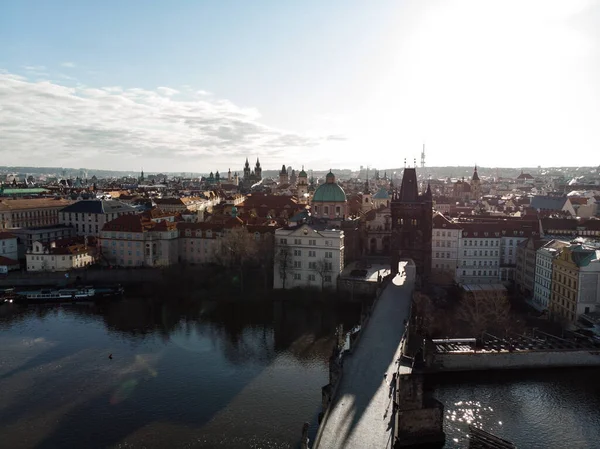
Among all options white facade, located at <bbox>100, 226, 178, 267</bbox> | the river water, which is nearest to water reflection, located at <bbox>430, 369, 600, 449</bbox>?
the river water

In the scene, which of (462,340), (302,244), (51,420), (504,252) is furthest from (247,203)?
(51,420)

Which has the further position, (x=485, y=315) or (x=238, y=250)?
(x=238, y=250)

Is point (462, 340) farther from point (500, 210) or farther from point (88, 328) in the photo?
point (500, 210)

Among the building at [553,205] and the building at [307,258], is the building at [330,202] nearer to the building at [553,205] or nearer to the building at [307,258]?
the building at [307,258]

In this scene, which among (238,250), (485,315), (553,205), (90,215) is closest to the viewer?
(485,315)

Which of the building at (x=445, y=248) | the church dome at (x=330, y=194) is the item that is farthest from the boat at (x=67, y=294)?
the building at (x=445, y=248)

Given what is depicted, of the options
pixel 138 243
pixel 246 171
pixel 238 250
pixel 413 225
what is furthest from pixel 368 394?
pixel 246 171

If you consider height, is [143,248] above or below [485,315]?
above

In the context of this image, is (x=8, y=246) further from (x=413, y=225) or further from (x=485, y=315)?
(x=485, y=315)
